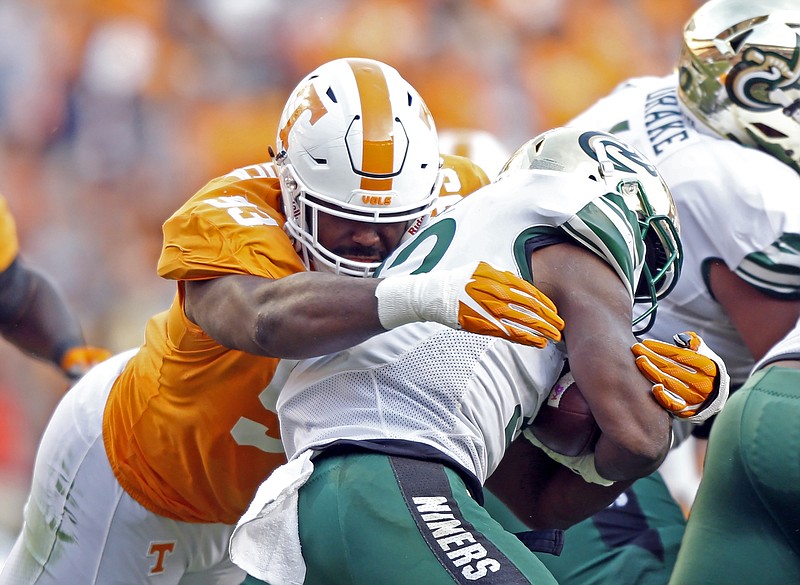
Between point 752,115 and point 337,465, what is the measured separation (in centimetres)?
188

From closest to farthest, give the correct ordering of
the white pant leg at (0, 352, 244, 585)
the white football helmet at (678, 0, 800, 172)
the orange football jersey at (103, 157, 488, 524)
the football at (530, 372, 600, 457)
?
the football at (530, 372, 600, 457) < the orange football jersey at (103, 157, 488, 524) < the white pant leg at (0, 352, 244, 585) < the white football helmet at (678, 0, 800, 172)

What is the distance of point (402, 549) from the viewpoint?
1979 mm

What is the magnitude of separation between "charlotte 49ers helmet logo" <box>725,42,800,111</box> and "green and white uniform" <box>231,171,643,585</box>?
132cm

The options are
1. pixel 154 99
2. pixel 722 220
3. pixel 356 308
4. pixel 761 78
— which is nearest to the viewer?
pixel 356 308

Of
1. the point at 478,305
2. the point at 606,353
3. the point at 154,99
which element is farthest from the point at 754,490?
the point at 154,99

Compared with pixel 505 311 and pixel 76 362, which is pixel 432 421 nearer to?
pixel 505 311

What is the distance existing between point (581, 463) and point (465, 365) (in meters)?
0.37

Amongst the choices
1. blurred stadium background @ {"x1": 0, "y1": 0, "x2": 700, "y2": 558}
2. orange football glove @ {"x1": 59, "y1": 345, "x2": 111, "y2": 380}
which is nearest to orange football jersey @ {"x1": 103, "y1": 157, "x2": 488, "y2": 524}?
orange football glove @ {"x1": 59, "y1": 345, "x2": 111, "y2": 380}

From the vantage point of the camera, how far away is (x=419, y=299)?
2010mm

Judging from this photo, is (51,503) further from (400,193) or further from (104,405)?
(400,193)

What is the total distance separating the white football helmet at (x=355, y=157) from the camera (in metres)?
2.50

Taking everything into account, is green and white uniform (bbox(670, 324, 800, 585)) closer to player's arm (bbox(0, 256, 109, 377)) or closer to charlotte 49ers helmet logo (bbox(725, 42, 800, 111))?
charlotte 49ers helmet logo (bbox(725, 42, 800, 111))

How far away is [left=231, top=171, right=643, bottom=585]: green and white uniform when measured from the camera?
1991 mm

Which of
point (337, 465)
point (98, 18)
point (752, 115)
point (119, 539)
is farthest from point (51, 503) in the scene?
point (98, 18)
